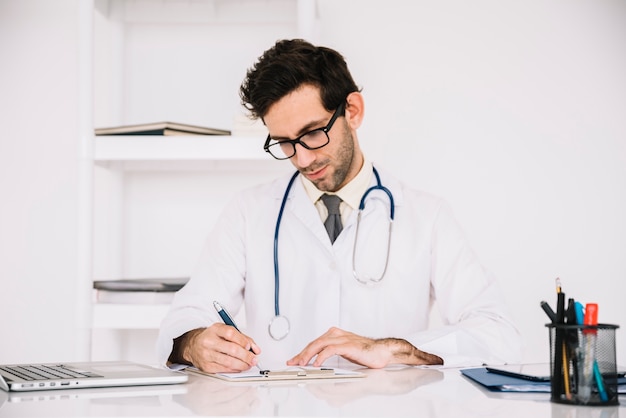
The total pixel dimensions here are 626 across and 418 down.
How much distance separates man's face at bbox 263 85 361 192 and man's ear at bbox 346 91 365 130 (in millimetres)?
52

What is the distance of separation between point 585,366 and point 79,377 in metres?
0.85

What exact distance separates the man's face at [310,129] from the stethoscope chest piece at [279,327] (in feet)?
1.35

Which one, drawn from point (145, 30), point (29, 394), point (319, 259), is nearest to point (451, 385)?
point (29, 394)

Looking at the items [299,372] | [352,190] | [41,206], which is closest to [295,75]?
[352,190]

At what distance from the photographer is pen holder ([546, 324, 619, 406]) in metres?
1.16

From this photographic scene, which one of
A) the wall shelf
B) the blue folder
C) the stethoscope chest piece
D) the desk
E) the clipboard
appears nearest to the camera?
the desk

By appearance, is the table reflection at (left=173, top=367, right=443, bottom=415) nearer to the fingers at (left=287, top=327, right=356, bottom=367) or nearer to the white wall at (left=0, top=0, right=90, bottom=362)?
the fingers at (left=287, top=327, right=356, bottom=367)

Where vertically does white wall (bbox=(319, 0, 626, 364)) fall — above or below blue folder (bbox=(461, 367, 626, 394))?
above

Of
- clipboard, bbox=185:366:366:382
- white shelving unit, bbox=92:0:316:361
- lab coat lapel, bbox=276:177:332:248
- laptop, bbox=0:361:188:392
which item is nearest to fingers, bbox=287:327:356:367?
clipboard, bbox=185:366:366:382

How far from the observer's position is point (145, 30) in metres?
2.97

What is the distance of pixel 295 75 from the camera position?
2188 millimetres

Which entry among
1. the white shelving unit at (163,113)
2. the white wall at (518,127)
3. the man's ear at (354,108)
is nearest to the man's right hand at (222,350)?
the man's ear at (354,108)

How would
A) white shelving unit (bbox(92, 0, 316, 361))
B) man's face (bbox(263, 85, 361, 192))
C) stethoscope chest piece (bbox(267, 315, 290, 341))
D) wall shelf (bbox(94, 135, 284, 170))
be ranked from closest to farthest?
man's face (bbox(263, 85, 361, 192))
stethoscope chest piece (bbox(267, 315, 290, 341))
wall shelf (bbox(94, 135, 284, 170))
white shelving unit (bbox(92, 0, 316, 361))

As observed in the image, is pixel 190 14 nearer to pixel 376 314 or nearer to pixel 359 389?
pixel 376 314
